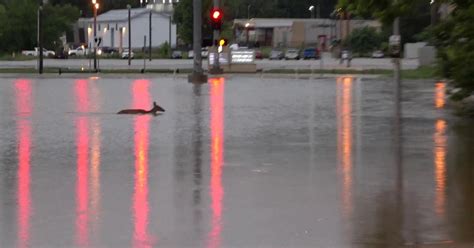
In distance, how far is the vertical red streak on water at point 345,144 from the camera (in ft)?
40.1

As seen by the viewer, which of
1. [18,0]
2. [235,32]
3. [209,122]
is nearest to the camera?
[209,122]

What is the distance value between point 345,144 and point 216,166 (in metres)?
3.97

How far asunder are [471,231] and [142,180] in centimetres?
534

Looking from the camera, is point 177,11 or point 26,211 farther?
point 177,11

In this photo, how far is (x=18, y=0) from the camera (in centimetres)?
10856

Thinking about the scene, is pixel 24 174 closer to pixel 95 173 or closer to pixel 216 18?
pixel 95 173

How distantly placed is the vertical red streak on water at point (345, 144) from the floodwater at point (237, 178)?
39 mm

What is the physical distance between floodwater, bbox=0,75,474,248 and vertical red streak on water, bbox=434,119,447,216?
24 mm

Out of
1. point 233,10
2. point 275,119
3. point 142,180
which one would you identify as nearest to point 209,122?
point 275,119

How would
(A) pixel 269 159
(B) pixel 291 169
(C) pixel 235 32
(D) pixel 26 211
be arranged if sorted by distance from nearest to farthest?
(D) pixel 26 211
(B) pixel 291 169
(A) pixel 269 159
(C) pixel 235 32

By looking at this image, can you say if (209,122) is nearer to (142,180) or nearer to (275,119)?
(275,119)

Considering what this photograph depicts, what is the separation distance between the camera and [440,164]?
1531 cm

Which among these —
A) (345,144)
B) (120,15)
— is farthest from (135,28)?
(345,144)

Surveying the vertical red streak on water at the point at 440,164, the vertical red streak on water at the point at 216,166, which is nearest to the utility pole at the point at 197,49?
the vertical red streak on water at the point at 216,166
